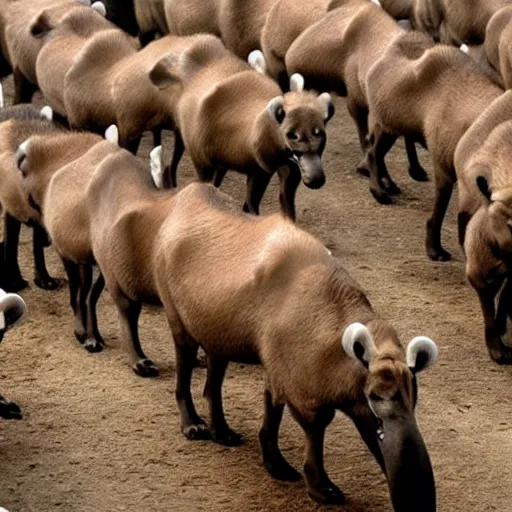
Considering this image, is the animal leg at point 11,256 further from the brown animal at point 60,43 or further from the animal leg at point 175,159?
the brown animal at point 60,43

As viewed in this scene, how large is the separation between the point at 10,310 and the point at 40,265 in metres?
3.12

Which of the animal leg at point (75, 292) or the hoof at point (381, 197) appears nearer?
the animal leg at point (75, 292)

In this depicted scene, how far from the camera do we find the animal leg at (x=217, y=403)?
10.3 m

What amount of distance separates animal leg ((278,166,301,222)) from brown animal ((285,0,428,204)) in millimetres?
1348

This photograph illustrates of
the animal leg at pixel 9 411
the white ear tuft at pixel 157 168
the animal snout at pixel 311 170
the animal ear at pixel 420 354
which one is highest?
the animal ear at pixel 420 354

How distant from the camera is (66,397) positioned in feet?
36.1

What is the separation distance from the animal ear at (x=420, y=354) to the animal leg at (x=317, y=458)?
661mm

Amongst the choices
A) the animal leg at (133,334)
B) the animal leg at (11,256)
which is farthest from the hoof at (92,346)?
the animal leg at (11,256)

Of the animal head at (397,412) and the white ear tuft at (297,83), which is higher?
the animal head at (397,412)

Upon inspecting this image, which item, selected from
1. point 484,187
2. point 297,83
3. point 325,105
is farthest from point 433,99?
point 484,187

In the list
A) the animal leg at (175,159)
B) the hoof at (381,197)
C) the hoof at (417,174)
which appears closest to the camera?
the animal leg at (175,159)

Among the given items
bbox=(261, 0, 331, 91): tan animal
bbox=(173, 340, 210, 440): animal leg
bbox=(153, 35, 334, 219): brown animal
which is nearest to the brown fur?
bbox=(261, 0, 331, 91): tan animal

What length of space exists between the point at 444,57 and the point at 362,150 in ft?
7.05

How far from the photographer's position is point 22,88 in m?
16.6
